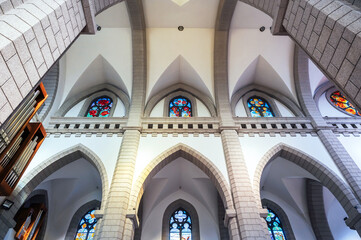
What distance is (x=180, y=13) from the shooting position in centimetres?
953

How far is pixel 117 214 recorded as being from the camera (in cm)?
585

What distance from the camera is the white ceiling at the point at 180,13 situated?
30.1ft

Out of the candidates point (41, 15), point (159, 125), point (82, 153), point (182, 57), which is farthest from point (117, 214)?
point (182, 57)

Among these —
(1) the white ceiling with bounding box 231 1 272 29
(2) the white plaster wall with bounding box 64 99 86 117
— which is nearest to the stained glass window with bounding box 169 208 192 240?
(2) the white plaster wall with bounding box 64 99 86 117

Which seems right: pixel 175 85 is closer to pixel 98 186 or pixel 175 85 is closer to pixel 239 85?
pixel 239 85

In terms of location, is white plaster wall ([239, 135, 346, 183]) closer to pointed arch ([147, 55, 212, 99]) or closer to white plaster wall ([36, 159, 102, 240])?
pointed arch ([147, 55, 212, 99])

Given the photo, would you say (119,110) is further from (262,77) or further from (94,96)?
(262,77)

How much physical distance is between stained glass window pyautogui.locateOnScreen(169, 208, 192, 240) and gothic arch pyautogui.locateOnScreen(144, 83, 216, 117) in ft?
14.2

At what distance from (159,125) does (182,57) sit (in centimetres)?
359

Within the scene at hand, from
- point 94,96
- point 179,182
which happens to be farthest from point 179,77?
point 179,182

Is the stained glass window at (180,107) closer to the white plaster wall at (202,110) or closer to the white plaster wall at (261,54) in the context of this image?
the white plaster wall at (202,110)

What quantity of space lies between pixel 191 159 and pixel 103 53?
246 inches

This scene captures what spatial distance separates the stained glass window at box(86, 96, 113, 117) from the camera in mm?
9731

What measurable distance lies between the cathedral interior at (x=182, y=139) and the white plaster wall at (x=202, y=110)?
8 cm
